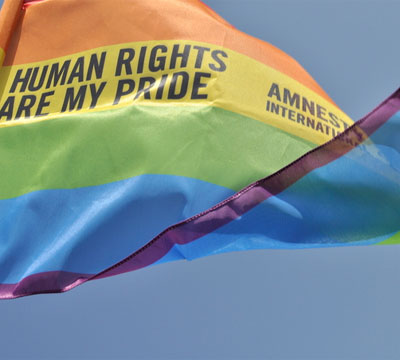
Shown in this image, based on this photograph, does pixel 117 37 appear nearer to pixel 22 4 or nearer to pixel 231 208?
pixel 22 4

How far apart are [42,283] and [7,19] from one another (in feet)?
7.59

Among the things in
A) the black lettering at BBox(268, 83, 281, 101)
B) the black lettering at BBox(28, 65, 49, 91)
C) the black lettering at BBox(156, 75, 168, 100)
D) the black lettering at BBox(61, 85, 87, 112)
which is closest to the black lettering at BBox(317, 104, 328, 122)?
the black lettering at BBox(268, 83, 281, 101)

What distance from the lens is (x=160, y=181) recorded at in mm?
4844

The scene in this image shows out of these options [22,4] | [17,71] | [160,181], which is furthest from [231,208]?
[22,4]

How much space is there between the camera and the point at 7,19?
5.87 m

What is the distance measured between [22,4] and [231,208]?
2.93 metres

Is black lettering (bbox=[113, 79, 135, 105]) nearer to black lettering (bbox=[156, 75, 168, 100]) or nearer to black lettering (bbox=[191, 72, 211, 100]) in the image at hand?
black lettering (bbox=[156, 75, 168, 100])

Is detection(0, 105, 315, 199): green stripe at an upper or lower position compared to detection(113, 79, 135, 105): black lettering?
lower

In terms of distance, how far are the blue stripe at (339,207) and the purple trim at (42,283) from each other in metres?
0.72

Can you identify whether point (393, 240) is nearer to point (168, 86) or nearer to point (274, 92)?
point (274, 92)

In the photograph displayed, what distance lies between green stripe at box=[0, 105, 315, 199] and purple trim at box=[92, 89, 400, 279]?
2.41 feet

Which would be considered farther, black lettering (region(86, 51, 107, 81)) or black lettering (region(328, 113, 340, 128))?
black lettering (region(328, 113, 340, 128))

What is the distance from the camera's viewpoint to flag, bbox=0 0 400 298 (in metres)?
4.05

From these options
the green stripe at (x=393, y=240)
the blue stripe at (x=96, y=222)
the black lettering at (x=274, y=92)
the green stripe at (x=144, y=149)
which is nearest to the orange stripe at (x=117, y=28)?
the black lettering at (x=274, y=92)
